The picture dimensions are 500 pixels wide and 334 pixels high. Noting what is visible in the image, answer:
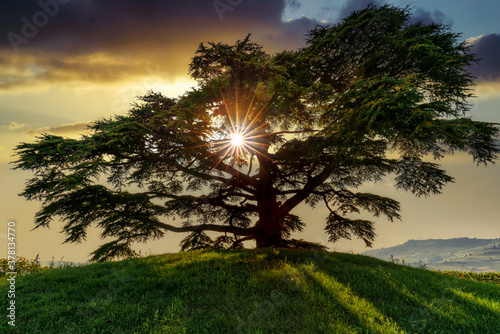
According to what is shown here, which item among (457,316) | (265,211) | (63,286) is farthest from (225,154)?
(457,316)

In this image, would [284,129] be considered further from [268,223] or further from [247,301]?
[247,301]

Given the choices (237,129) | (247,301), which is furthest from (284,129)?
(247,301)

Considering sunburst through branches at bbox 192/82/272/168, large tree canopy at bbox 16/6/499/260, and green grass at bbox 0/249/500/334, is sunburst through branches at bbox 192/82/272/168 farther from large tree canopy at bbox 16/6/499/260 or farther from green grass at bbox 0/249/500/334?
green grass at bbox 0/249/500/334

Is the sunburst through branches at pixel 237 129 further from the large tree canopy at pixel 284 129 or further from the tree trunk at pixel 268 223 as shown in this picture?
the tree trunk at pixel 268 223

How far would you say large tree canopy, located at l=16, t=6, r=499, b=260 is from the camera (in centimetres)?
747

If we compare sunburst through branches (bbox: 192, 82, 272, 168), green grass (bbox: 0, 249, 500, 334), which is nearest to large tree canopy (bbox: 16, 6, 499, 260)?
sunburst through branches (bbox: 192, 82, 272, 168)

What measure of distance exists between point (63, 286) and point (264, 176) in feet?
31.0

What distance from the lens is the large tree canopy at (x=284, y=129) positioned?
24.5 feet

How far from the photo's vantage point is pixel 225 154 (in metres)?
11.4

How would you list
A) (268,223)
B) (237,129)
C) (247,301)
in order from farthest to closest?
(268,223) < (237,129) < (247,301)

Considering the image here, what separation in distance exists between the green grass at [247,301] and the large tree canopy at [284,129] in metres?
3.24

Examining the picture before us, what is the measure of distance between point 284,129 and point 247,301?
28.2 feet

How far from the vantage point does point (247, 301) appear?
592cm

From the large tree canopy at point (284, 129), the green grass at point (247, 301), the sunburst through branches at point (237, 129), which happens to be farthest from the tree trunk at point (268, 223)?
the green grass at point (247, 301)
